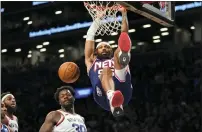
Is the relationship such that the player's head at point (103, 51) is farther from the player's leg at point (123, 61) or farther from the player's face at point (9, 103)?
the player's face at point (9, 103)

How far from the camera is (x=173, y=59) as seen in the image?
52.4ft

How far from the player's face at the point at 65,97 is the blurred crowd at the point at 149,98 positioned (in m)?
7.98

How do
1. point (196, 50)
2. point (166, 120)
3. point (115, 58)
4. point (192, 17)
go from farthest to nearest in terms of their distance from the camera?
point (192, 17) < point (196, 50) < point (166, 120) < point (115, 58)

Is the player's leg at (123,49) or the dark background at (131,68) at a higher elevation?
the player's leg at (123,49)

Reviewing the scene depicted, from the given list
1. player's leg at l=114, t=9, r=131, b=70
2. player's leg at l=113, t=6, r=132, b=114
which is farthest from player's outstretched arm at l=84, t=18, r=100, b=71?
player's leg at l=114, t=9, r=131, b=70

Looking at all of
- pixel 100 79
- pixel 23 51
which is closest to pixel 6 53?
pixel 23 51

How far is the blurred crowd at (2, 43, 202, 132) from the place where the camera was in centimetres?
1462

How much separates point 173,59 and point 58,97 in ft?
32.0

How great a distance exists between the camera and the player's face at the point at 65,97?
21.4 feet

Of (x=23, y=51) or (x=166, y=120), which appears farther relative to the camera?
(x=23, y=51)

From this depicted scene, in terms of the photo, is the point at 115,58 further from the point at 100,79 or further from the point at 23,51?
the point at 23,51

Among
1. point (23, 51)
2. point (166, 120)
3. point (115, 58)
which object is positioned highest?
point (115, 58)

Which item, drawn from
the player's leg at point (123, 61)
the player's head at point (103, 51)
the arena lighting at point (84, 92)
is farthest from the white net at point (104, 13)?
the arena lighting at point (84, 92)

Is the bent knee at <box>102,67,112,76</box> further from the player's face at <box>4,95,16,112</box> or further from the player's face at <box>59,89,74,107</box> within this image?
the player's face at <box>4,95,16,112</box>
